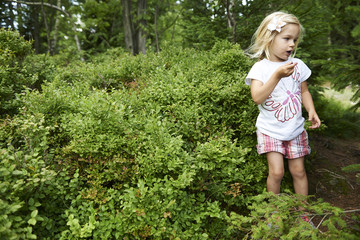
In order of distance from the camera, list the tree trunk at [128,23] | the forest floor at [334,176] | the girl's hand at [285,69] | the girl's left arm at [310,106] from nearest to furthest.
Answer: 1. the girl's hand at [285,69]
2. the girl's left arm at [310,106]
3. the forest floor at [334,176]
4. the tree trunk at [128,23]

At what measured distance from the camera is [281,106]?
2.39 meters

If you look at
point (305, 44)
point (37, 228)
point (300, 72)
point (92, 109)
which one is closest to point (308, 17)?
point (305, 44)

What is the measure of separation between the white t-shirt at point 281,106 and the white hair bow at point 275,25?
1.03ft

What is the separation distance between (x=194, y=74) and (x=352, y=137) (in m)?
4.56

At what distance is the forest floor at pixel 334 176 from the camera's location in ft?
10.7

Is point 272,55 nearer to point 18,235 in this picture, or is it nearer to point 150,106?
point 150,106

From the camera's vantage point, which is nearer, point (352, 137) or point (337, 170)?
point (337, 170)

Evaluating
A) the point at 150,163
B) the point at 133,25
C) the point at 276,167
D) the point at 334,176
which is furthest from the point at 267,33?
the point at 133,25

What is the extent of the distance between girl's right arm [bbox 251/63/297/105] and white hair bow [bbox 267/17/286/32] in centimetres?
53

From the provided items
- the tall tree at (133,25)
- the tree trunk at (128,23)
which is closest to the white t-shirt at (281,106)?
the tall tree at (133,25)

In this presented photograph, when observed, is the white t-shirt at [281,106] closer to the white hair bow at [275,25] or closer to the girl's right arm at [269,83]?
the girl's right arm at [269,83]

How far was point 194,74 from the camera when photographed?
3438 millimetres

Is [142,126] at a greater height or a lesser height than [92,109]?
lesser

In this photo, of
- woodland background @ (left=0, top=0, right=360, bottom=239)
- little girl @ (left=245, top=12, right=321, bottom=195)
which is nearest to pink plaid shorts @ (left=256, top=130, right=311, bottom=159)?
little girl @ (left=245, top=12, right=321, bottom=195)
